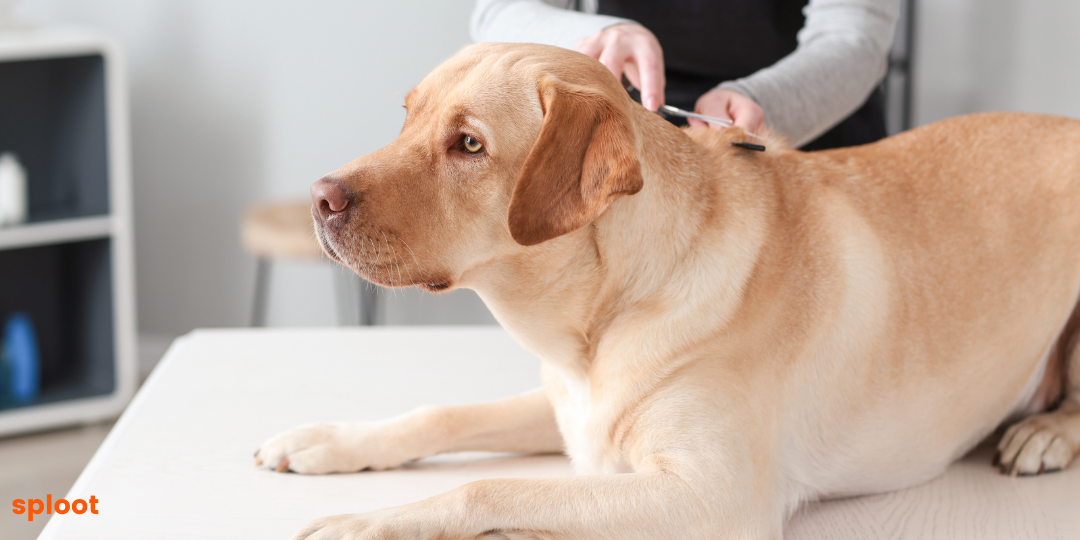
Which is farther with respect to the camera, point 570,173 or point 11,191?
point 11,191

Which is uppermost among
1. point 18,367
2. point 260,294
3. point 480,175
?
point 480,175

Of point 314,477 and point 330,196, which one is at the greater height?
point 330,196

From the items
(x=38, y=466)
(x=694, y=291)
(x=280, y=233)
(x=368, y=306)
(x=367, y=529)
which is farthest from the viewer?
(x=368, y=306)

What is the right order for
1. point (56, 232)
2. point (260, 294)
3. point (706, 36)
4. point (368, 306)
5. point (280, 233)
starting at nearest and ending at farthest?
1. point (706, 36)
2. point (280, 233)
3. point (56, 232)
4. point (368, 306)
5. point (260, 294)

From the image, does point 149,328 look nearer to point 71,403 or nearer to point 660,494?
point 71,403

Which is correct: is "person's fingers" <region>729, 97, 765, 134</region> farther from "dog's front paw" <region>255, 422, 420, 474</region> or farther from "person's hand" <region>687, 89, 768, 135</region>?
"dog's front paw" <region>255, 422, 420, 474</region>

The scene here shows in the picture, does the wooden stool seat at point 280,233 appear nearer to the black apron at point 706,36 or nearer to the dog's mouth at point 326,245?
the black apron at point 706,36

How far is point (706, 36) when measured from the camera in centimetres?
165

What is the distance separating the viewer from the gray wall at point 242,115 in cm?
348

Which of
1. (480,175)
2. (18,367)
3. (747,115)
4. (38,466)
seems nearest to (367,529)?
(480,175)

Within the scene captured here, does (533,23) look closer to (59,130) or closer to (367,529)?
(367,529)

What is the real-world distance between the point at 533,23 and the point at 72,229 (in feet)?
7.70

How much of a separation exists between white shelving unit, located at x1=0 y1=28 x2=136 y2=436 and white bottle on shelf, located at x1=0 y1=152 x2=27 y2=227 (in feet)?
0.22

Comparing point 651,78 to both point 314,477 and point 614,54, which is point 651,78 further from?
point 314,477
